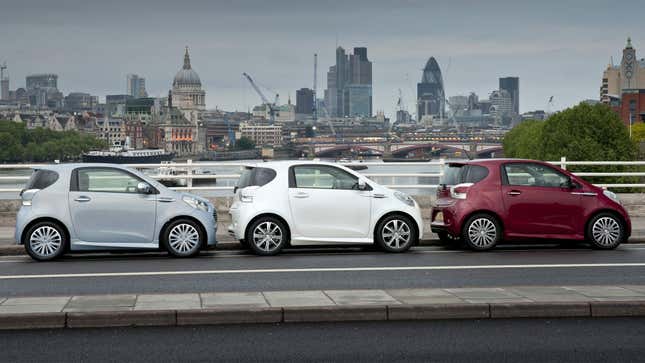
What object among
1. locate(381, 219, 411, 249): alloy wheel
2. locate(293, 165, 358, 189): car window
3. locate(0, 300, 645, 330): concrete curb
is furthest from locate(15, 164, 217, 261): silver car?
locate(0, 300, 645, 330): concrete curb

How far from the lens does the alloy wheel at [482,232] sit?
16.5 metres

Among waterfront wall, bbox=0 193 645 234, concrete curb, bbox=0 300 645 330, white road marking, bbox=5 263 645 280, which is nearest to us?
concrete curb, bbox=0 300 645 330

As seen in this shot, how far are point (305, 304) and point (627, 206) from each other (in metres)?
15.6

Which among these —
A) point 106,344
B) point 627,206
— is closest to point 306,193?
point 106,344

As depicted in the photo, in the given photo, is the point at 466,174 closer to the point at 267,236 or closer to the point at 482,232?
the point at 482,232

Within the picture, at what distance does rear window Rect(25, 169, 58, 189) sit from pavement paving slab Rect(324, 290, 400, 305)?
5926mm

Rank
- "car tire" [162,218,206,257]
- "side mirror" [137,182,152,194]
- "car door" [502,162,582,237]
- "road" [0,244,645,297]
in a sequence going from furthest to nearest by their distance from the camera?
1. "car door" [502,162,582,237]
2. "car tire" [162,218,206,257]
3. "side mirror" [137,182,152,194]
4. "road" [0,244,645,297]

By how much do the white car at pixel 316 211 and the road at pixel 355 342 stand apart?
20.6 ft

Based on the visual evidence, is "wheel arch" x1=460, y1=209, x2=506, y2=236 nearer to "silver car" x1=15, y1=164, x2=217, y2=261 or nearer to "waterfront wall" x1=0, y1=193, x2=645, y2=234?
"waterfront wall" x1=0, y1=193, x2=645, y2=234

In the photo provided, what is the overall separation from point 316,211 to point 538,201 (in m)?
3.63

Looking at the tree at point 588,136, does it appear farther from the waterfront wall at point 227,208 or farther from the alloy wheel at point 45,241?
the alloy wheel at point 45,241

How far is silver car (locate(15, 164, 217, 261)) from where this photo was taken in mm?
15086

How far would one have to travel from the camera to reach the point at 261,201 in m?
15.8

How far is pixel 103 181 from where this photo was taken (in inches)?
602
